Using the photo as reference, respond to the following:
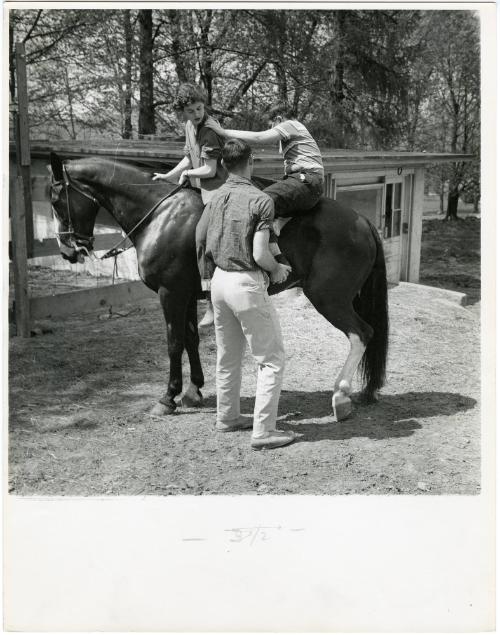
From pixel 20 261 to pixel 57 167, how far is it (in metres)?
2.88

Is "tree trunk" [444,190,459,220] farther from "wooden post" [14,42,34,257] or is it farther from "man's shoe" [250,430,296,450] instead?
"man's shoe" [250,430,296,450]

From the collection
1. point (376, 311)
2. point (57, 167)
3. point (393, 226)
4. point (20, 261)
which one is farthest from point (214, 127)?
point (393, 226)

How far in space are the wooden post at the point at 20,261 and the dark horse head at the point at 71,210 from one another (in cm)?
264

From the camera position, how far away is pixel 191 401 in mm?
6023

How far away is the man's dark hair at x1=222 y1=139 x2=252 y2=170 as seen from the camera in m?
4.59

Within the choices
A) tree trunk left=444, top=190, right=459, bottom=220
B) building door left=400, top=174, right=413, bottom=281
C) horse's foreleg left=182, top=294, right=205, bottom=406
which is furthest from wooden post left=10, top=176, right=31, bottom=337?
tree trunk left=444, top=190, right=459, bottom=220

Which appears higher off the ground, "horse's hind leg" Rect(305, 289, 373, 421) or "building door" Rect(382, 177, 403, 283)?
"building door" Rect(382, 177, 403, 283)

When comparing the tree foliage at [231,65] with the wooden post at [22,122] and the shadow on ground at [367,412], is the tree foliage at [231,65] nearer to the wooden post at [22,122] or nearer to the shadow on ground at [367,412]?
the wooden post at [22,122]

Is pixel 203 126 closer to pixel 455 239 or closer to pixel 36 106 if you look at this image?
pixel 36 106

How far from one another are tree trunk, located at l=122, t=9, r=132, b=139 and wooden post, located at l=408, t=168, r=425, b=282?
7.71m

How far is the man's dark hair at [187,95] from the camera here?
16.3 ft

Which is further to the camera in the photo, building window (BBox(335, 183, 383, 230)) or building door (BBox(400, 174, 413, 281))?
building door (BBox(400, 174, 413, 281))

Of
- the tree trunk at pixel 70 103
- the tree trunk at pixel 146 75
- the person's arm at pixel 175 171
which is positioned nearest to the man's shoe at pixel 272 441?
the person's arm at pixel 175 171

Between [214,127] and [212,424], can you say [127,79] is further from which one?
[212,424]
